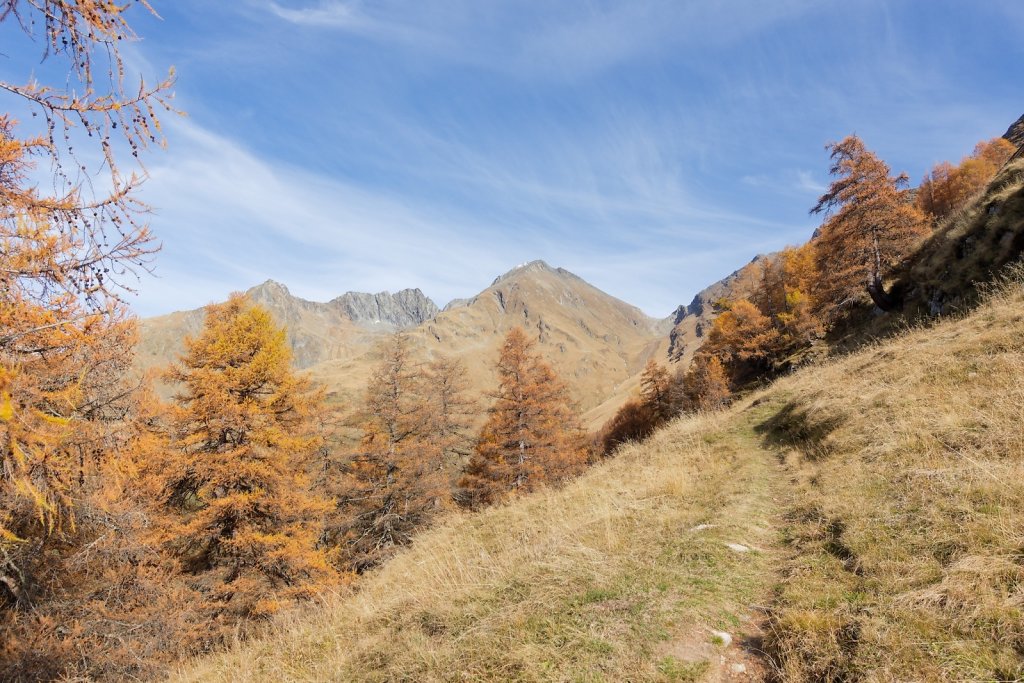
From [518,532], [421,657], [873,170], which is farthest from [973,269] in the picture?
[421,657]

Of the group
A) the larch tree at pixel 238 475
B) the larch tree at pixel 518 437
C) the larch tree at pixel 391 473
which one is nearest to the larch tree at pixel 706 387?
the larch tree at pixel 518 437

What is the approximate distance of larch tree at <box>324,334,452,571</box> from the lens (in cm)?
2284

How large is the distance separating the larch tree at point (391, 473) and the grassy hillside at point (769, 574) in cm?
1250

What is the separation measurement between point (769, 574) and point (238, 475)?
49.4 feet

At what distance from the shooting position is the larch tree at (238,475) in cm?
1423

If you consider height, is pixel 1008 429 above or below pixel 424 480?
above

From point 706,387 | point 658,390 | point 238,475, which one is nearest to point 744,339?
point 706,387

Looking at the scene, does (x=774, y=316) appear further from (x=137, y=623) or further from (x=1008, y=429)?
(x=137, y=623)

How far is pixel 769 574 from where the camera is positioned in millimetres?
5957

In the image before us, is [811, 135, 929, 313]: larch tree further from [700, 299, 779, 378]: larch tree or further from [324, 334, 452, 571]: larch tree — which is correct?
[324, 334, 452, 571]: larch tree

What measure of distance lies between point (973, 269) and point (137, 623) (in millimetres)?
29866

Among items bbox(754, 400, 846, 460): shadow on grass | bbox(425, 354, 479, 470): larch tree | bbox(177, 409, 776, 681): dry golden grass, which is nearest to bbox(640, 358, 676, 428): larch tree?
bbox(425, 354, 479, 470): larch tree

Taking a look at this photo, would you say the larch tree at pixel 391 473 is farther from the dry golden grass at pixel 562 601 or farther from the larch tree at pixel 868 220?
the larch tree at pixel 868 220

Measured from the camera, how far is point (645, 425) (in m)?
53.9
